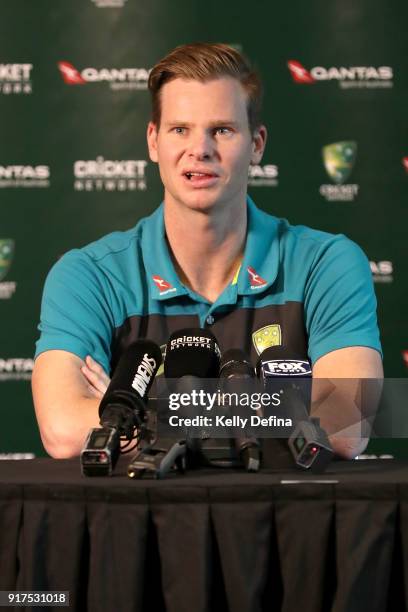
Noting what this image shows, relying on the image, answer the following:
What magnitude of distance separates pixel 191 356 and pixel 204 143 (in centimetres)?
86

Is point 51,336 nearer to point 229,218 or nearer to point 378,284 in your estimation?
point 229,218

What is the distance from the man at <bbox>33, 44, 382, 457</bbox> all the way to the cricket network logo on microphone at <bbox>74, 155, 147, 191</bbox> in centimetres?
166

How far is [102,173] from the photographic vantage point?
4156 millimetres

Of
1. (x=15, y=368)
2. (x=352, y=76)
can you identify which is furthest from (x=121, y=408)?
(x=352, y=76)

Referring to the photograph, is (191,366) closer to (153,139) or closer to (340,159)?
(153,139)

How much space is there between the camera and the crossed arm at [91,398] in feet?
6.44

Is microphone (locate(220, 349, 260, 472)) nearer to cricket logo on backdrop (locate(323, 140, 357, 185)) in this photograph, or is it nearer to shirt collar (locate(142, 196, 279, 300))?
shirt collar (locate(142, 196, 279, 300))

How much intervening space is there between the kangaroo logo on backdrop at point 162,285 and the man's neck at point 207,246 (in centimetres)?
7

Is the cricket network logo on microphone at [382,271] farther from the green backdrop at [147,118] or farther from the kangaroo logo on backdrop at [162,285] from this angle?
the kangaroo logo on backdrop at [162,285]

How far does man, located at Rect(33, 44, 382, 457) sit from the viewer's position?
2.31 m

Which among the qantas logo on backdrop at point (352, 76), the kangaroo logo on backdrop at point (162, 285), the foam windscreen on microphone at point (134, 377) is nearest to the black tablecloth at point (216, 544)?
the foam windscreen on microphone at point (134, 377)

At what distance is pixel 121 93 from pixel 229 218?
1.90 meters

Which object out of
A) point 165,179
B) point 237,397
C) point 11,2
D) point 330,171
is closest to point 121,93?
point 11,2

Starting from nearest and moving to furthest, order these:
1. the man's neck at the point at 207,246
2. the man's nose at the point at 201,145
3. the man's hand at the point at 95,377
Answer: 1. the man's hand at the point at 95,377
2. the man's nose at the point at 201,145
3. the man's neck at the point at 207,246
